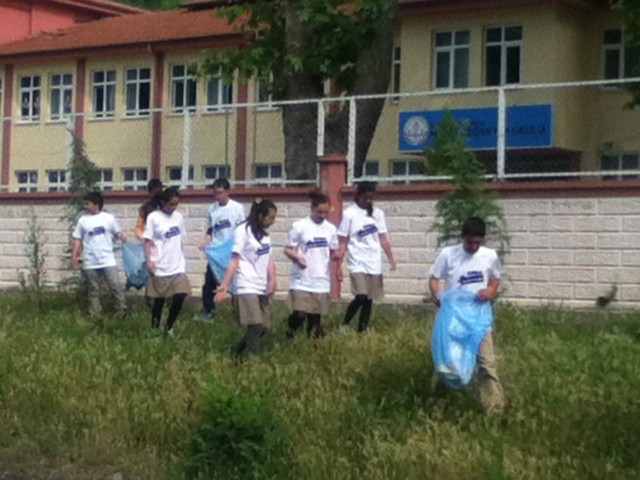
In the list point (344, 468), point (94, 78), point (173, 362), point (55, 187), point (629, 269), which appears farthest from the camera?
point (94, 78)

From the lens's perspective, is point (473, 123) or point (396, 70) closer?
point (473, 123)

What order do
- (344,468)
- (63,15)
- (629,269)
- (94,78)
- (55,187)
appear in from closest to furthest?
(344,468) → (629,269) → (55,187) → (94,78) → (63,15)

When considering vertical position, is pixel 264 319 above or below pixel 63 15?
below

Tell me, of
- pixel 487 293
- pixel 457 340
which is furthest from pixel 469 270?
pixel 457 340

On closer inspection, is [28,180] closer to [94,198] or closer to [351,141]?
[351,141]

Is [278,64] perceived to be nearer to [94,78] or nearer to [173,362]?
[173,362]

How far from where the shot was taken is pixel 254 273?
14.5 metres

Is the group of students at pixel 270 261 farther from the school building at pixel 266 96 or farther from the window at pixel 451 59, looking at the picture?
the window at pixel 451 59

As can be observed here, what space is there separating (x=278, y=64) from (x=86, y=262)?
7540 millimetres

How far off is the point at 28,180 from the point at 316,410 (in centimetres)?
2013

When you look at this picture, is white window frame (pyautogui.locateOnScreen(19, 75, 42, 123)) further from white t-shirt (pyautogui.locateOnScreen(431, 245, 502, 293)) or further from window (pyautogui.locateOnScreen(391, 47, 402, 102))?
white t-shirt (pyautogui.locateOnScreen(431, 245, 502, 293))

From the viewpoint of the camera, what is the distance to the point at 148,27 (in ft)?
146

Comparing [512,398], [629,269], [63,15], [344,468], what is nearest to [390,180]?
[629,269]

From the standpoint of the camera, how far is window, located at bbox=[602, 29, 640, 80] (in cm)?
3395
